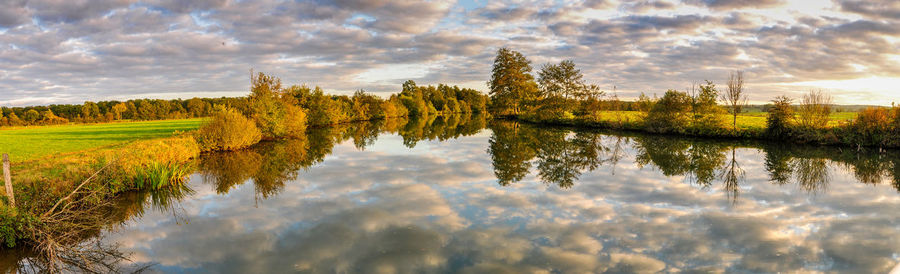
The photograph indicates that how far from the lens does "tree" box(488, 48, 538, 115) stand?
180 ft

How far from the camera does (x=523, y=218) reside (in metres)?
8.63

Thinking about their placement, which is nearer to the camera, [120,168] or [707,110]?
[120,168]

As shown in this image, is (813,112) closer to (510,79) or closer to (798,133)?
(798,133)

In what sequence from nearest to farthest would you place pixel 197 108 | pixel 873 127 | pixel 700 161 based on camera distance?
pixel 700 161 < pixel 873 127 < pixel 197 108

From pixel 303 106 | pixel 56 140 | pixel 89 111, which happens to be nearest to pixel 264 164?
pixel 56 140

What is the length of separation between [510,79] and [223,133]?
41.1m

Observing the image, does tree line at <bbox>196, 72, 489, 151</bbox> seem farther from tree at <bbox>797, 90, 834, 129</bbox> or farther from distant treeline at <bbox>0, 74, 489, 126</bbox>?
tree at <bbox>797, 90, 834, 129</bbox>

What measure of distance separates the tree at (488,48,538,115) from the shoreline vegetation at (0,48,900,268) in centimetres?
15

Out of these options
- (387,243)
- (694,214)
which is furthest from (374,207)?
(694,214)

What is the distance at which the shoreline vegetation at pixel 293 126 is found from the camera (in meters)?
7.68

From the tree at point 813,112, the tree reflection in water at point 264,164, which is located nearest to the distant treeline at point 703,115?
the tree at point 813,112

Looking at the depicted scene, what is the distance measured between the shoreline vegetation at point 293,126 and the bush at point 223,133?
0.06 metres

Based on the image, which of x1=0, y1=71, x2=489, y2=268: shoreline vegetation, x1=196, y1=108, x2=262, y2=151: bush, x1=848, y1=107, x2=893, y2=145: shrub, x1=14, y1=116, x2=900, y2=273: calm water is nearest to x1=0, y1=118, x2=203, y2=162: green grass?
x1=196, y1=108, x2=262, y2=151: bush

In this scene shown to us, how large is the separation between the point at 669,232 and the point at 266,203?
31.1 feet
